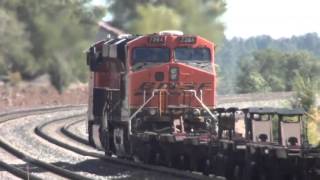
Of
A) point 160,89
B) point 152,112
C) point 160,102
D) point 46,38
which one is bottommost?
point 152,112

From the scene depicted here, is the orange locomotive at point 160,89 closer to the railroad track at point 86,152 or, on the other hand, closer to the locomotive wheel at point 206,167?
the railroad track at point 86,152

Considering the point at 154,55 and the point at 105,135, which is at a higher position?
the point at 154,55

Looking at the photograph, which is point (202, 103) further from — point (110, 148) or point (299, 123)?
point (299, 123)

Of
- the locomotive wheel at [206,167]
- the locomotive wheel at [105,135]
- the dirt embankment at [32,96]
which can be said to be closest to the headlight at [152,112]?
the locomotive wheel at [105,135]

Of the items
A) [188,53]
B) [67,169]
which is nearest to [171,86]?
[188,53]

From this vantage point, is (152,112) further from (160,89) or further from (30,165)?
(30,165)

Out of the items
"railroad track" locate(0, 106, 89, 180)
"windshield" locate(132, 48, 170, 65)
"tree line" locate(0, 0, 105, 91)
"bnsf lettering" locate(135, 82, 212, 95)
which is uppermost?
"tree line" locate(0, 0, 105, 91)

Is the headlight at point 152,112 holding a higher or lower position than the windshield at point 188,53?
lower

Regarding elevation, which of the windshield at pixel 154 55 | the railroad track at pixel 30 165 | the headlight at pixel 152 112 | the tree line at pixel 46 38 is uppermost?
the tree line at pixel 46 38

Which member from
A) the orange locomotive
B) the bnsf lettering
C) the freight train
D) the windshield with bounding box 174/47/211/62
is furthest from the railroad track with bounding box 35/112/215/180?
the windshield with bounding box 174/47/211/62

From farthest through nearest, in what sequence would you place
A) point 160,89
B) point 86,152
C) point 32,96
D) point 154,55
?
point 32,96 → point 86,152 → point 154,55 → point 160,89

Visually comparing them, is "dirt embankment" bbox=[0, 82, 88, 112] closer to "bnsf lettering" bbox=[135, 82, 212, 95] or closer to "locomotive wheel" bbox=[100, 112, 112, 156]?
"locomotive wheel" bbox=[100, 112, 112, 156]

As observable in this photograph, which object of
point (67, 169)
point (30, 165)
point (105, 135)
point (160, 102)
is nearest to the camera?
point (67, 169)

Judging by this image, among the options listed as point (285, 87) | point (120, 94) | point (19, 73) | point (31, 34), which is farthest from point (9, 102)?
point (120, 94)
